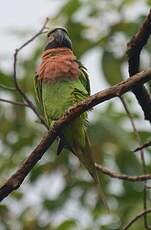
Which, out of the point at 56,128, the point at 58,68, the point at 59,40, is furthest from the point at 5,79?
the point at 56,128

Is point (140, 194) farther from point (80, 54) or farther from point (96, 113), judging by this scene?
point (80, 54)

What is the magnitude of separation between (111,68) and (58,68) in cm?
68

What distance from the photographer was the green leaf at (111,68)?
4309 mm

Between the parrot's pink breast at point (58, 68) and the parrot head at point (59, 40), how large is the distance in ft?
0.70

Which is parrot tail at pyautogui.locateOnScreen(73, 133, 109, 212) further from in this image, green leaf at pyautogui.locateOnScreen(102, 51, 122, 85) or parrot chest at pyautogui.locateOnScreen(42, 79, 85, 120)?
green leaf at pyautogui.locateOnScreen(102, 51, 122, 85)

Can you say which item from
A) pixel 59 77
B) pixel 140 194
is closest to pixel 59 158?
pixel 140 194

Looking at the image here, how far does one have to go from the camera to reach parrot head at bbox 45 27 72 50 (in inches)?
165

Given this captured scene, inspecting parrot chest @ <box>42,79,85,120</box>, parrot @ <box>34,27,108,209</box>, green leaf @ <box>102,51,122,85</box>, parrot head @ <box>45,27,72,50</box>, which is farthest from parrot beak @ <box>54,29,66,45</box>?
parrot chest @ <box>42,79,85,120</box>

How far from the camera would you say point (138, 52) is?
2775 millimetres

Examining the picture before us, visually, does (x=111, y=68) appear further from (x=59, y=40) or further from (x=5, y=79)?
(x=5, y=79)

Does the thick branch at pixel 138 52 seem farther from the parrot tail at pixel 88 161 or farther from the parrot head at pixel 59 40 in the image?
the parrot head at pixel 59 40

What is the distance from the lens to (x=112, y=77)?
431cm

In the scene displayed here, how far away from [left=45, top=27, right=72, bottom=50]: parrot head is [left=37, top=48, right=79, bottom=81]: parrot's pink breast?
0.70 feet

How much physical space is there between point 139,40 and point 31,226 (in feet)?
7.60
